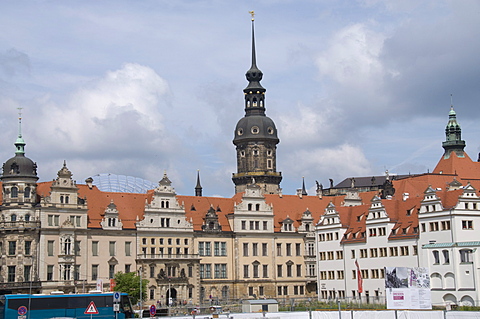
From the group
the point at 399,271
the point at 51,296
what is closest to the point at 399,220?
the point at 399,271

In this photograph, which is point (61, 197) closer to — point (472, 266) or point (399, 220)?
point (399, 220)

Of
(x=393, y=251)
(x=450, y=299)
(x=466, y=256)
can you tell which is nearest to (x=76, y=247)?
(x=393, y=251)

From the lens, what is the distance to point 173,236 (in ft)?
374

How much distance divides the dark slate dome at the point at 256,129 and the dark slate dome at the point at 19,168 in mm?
57476

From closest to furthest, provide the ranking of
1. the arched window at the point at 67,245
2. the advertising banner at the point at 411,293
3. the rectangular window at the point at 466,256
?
the advertising banner at the point at 411,293 → the rectangular window at the point at 466,256 → the arched window at the point at 67,245

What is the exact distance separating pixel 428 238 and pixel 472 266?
923 cm

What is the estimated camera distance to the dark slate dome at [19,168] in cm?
10262

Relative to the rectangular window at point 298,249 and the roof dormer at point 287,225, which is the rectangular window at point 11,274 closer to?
the roof dormer at point 287,225

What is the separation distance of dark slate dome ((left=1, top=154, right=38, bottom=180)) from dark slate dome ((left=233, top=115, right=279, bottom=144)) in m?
57.5

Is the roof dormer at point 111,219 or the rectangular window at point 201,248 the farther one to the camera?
the rectangular window at point 201,248

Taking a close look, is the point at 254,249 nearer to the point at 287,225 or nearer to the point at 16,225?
the point at 287,225

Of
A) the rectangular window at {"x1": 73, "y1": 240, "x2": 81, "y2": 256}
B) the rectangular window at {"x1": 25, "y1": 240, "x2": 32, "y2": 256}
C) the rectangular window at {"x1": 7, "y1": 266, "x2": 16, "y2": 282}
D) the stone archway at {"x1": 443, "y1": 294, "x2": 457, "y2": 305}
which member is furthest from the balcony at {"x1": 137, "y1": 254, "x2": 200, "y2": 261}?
the stone archway at {"x1": 443, "y1": 294, "x2": 457, "y2": 305}

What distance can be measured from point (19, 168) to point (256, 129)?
60.7 meters

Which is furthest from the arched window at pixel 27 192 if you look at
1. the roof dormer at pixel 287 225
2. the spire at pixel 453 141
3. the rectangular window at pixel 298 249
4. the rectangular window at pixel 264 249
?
the spire at pixel 453 141
